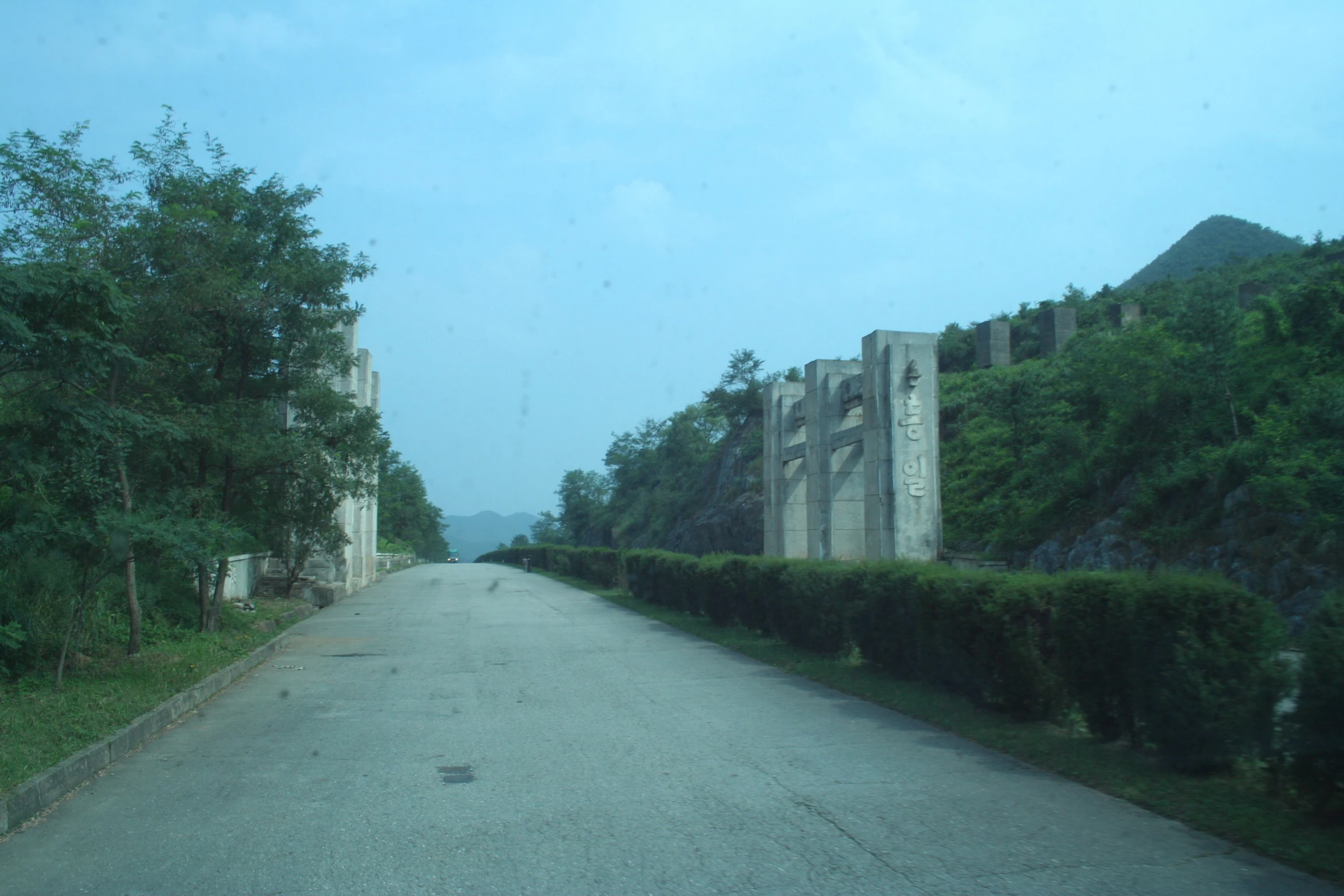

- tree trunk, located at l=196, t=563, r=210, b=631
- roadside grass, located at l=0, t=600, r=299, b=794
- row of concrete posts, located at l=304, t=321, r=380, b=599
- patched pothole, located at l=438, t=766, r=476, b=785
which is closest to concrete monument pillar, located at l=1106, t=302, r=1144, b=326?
row of concrete posts, located at l=304, t=321, r=380, b=599

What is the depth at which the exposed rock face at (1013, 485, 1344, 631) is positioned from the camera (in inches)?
567

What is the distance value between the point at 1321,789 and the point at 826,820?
9.02 feet

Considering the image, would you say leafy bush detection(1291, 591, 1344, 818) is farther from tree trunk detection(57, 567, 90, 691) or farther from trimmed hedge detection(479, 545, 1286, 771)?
tree trunk detection(57, 567, 90, 691)

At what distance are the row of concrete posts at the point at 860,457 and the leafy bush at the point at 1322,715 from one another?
38.7ft

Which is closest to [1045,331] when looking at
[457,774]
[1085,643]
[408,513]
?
[1085,643]

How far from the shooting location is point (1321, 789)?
5.59 m

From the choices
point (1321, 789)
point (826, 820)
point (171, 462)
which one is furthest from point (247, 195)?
point (1321, 789)

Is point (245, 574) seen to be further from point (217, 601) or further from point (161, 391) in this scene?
point (161, 391)

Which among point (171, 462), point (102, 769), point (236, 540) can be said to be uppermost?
point (171, 462)

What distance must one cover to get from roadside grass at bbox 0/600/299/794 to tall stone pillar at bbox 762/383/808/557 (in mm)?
16489

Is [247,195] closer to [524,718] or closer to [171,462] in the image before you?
[171,462]

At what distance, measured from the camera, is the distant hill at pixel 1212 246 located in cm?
6719

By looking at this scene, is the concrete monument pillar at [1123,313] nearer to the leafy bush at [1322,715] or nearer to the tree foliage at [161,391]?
the tree foliage at [161,391]

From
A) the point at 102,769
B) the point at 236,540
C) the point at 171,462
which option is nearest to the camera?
the point at 102,769
